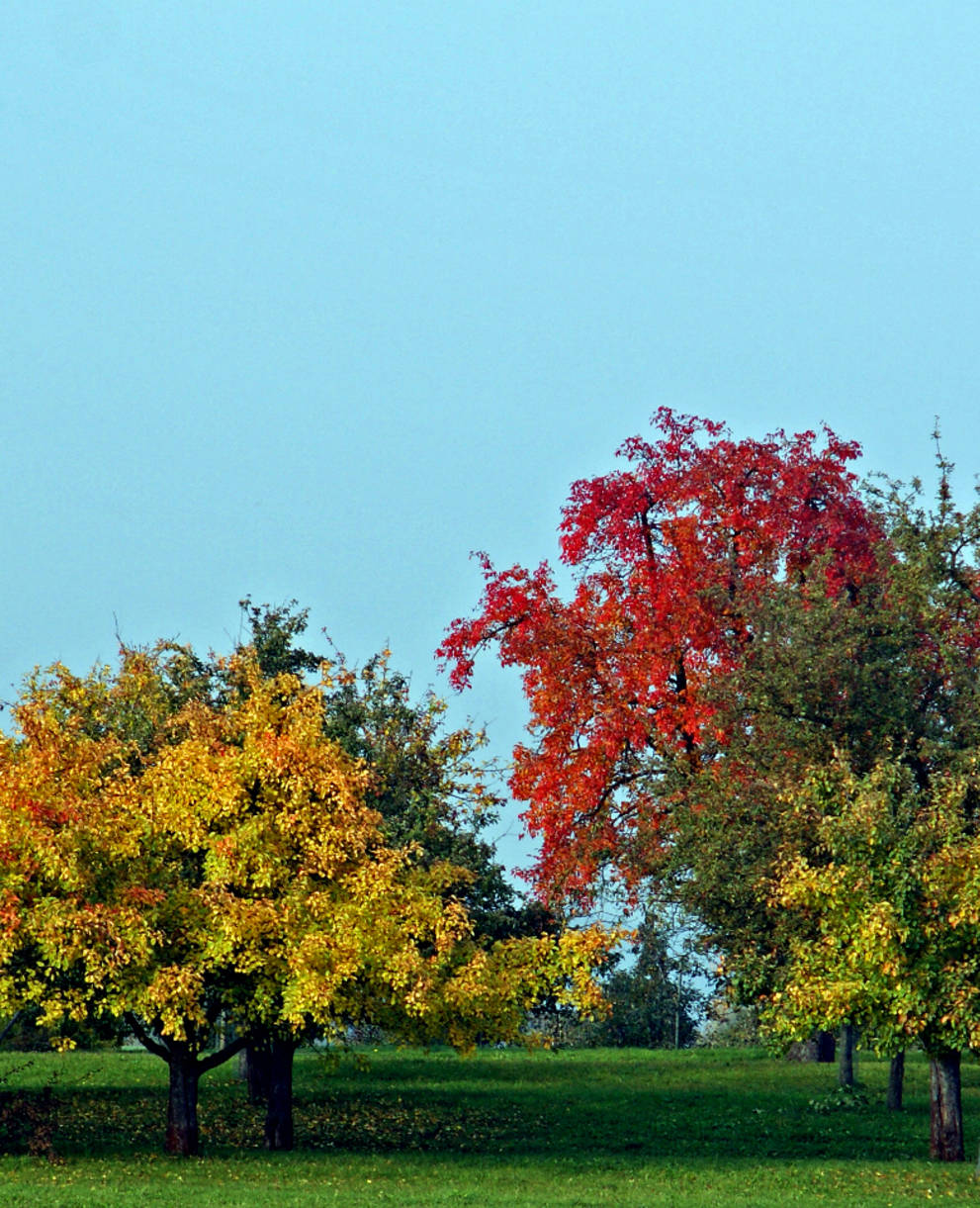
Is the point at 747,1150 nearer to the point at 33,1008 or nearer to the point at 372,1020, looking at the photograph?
the point at 372,1020

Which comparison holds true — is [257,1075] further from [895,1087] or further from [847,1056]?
[895,1087]

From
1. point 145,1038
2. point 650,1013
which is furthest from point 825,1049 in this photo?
point 145,1038

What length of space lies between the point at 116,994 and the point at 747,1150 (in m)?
14.0

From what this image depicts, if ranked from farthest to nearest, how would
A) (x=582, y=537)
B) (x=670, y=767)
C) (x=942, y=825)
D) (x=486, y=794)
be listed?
(x=582, y=537) < (x=486, y=794) < (x=670, y=767) < (x=942, y=825)

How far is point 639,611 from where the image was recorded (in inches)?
1582

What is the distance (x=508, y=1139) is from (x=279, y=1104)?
561cm

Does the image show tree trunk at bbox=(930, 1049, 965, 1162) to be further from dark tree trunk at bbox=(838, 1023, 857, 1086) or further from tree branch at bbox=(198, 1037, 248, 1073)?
tree branch at bbox=(198, 1037, 248, 1073)

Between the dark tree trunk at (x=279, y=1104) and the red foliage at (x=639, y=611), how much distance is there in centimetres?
1021

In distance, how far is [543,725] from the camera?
41.5 metres

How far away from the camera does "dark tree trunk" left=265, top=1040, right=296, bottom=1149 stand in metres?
32.0

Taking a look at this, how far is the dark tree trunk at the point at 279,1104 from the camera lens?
105 feet

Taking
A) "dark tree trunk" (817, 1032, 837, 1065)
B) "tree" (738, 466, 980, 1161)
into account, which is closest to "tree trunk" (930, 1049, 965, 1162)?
"tree" (738, 466, 980, 1161)

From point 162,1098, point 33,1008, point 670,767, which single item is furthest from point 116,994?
point 670,767

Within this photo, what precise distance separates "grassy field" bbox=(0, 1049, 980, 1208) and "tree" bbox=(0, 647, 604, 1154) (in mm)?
2228
